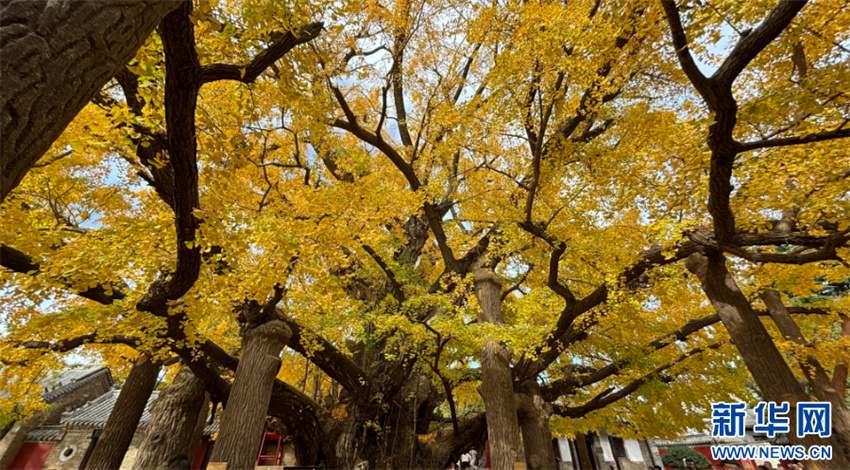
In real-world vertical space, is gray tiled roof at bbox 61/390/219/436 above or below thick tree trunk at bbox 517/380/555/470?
above

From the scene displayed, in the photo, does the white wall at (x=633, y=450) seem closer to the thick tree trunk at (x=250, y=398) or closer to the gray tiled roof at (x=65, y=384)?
the thick tree trunk at (x=250, y=398)

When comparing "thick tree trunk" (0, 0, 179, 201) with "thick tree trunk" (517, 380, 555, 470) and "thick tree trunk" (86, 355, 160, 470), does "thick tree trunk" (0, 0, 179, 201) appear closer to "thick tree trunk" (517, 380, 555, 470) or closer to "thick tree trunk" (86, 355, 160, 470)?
"thick tree trunk" (86, 355, 160, 470)

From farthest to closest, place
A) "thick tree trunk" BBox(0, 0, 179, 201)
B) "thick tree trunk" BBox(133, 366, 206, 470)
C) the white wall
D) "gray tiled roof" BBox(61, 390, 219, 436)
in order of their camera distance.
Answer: the white wall
"gray tiled roof" BBox(61, 390, 219, 436)
"thick tree trunk" BBox(133, 366, 206, 470)
"thick tree trunk" BBox(0, 0, 179, 201)

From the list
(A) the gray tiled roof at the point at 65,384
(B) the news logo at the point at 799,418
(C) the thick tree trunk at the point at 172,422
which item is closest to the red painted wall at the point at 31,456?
(A) the gray tiled roof at the point at 65,384

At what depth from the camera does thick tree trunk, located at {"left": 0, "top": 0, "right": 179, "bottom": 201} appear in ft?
3.92

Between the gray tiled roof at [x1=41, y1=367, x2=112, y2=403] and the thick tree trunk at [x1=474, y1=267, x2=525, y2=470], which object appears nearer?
the thick tree trunk at [x1=474, y1=267, x2=525, y2=470]

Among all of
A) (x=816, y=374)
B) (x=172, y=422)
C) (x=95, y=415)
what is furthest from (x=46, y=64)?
(x=95, y=415)

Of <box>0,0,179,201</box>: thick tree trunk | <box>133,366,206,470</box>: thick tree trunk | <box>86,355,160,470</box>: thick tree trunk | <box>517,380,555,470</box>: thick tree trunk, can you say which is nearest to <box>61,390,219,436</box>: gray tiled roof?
<box>86,355,160,470</box>: thick tree trunk

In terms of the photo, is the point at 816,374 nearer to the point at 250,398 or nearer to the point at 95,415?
the point at 250,398

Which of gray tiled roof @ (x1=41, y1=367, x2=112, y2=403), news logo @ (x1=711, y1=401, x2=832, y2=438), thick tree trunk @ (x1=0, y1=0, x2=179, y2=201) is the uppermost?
gray tiled roof @ (x1=41, y1=367, x2=112, y2=403)

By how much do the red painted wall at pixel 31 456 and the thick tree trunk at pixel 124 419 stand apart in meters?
12.7

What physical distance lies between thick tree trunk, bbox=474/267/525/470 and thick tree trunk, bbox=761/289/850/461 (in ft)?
20.5

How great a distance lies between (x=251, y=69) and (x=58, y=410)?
2359 centimetres

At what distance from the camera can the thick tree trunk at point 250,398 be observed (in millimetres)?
4898
